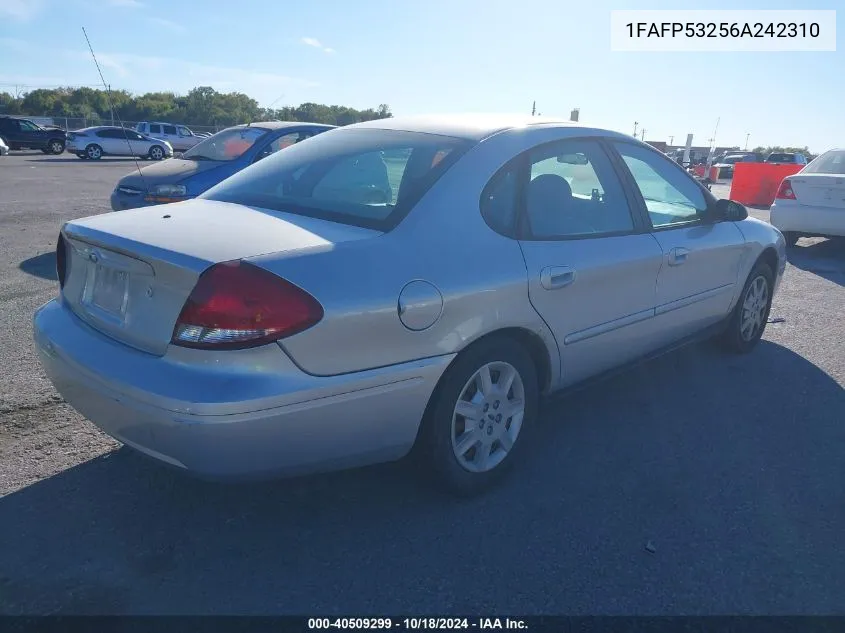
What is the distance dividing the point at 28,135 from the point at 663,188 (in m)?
33.3

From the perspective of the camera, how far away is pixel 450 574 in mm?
2576

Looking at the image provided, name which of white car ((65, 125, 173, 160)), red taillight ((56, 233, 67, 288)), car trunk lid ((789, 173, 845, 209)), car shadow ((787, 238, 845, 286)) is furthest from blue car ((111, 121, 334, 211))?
white car ((65, 125, 173, 160))

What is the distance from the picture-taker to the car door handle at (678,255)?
3.96m

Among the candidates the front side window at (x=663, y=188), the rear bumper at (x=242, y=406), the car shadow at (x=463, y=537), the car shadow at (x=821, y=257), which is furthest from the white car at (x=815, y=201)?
the rear bumper at (x=242, y=406)

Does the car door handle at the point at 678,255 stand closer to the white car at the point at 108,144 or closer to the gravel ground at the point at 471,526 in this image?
the gravel ground at the point at 471,526

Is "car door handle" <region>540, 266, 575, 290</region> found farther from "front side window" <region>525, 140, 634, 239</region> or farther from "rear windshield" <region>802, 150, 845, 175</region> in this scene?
"rear windshield" <region>802, 150, 845, 175</region>

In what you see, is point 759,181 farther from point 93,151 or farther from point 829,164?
point 93,151

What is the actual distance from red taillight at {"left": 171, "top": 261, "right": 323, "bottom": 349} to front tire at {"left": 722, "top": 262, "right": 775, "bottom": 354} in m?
3.59

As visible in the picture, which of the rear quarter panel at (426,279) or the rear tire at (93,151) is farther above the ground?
the rear tire at (93,151)

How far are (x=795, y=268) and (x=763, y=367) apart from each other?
15.1ft

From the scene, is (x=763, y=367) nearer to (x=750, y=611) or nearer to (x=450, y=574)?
(x=750, y=611)

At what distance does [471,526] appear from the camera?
2.89 m

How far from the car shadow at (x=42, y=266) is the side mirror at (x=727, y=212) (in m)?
5.60

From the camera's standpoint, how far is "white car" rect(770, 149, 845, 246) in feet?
30.4
